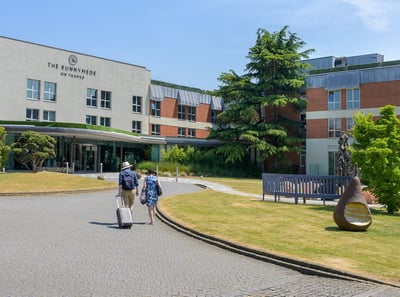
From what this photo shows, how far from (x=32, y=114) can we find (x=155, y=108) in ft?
51.4

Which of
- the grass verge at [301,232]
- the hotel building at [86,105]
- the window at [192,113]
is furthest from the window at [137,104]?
the grass verge at [301,232]

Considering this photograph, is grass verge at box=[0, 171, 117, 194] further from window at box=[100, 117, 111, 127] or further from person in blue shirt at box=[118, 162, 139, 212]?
window at box=[100, 117, 111, 127]

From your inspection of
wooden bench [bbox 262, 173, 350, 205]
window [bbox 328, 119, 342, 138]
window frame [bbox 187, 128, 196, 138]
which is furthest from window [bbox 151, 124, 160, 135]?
wooden bench [bbox 262, 173, 350, 205]

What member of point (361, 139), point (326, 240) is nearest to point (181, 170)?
point (361, 139)

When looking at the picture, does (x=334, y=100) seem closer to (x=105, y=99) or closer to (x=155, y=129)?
(x=155, y=129)

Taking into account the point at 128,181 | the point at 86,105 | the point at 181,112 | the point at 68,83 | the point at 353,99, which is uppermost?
the point at 68,83

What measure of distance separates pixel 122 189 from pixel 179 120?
45.6 metres

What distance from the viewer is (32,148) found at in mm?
29438

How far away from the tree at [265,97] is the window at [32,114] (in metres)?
18.0

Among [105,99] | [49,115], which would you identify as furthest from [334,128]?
[49,115]

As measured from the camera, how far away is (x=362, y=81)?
4316 cm

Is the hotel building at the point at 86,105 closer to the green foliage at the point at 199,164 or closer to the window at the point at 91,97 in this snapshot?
the window at the point at 91,97

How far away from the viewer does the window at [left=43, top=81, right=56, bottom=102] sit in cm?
4569

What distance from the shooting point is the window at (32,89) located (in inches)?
1747
